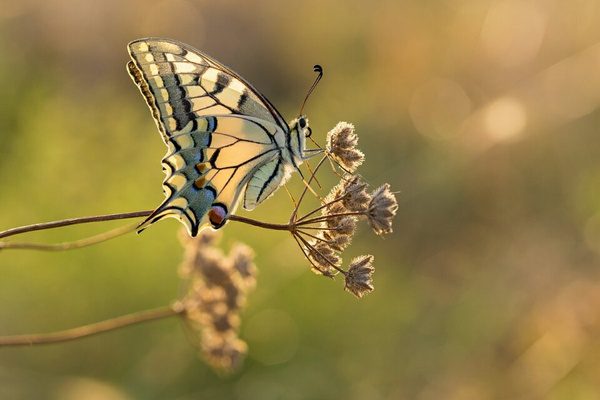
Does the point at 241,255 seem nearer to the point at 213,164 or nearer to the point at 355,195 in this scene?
the point at 213,164

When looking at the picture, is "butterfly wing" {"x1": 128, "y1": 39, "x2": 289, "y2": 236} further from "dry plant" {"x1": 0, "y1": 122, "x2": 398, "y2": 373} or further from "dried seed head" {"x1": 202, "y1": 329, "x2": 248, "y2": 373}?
"dried seed head" {"x1": 202, "y1": 329, "x2": 248, "y2": 373}

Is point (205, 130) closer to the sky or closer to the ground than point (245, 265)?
closer to the sky

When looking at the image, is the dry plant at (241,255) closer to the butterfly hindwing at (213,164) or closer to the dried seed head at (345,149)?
the dried seed head at (345,149)

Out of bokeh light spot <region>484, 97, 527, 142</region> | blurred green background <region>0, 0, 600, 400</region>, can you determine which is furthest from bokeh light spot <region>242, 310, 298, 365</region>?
bokeh light spot <region>484, 97, 527, 142</region>

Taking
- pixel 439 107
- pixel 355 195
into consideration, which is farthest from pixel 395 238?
pixel 355 195

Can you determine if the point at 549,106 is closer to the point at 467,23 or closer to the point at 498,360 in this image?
the point at 498,360

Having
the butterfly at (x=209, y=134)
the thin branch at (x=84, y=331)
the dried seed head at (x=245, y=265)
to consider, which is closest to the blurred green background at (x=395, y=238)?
the dried seed head at (x=245, y=265)
